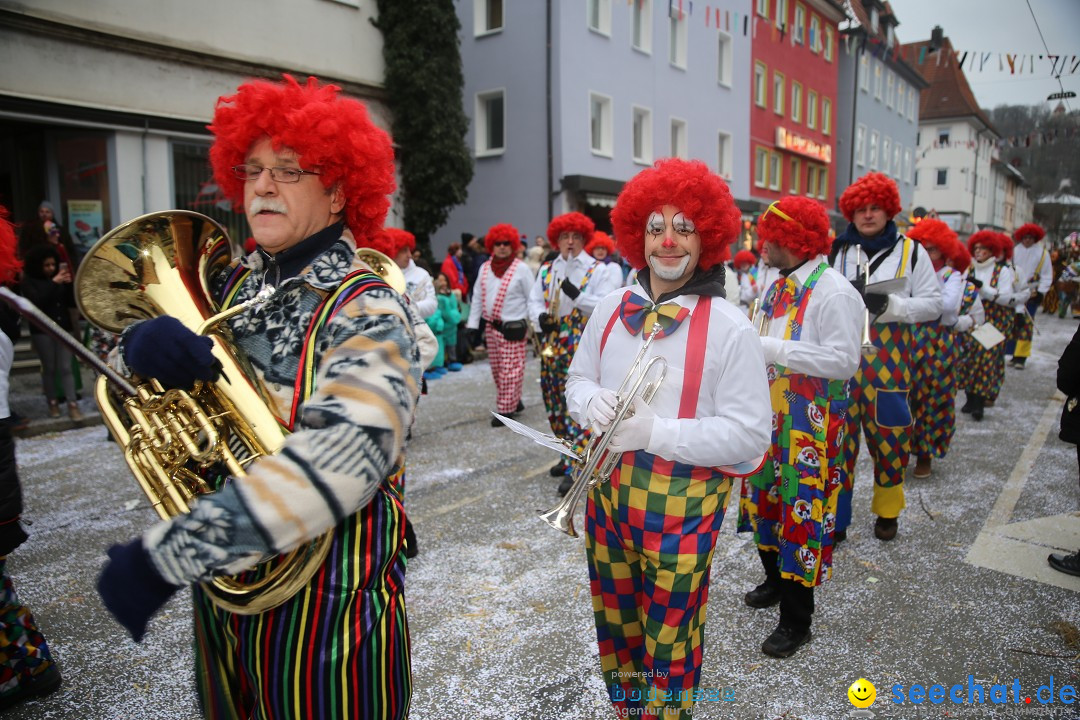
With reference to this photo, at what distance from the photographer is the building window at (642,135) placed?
2106cm

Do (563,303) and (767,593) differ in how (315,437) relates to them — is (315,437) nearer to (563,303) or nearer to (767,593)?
(767,593)

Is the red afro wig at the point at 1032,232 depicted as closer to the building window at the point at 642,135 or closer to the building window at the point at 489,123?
the building window at the point at 642,135

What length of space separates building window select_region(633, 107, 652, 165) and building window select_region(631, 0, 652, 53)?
175 cm

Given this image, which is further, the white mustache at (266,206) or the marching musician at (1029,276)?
the marching musician at (1029,276)

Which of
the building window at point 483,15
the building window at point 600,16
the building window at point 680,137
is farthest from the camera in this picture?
the building window at point 680,137

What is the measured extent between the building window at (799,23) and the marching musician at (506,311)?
25.7 metres

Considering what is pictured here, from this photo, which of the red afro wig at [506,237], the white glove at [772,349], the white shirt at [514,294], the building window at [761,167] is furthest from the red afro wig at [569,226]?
the building window at [761,167]

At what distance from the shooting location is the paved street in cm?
297

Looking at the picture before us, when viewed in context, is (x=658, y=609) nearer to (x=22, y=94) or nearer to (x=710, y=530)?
(x=710, y=530)

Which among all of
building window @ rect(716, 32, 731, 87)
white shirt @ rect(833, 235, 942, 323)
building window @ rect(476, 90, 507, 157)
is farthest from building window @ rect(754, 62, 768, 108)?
white shirt @ rect(833, 235, 942, 323)

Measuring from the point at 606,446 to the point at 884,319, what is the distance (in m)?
3.11

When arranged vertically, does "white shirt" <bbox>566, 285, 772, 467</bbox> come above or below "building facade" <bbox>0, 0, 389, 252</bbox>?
below

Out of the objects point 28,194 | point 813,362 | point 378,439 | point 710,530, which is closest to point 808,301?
point 813,362

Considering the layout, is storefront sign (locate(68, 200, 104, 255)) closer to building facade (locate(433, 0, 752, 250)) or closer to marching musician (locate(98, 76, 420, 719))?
marching musician (locate(98, 76, 420, 719))
